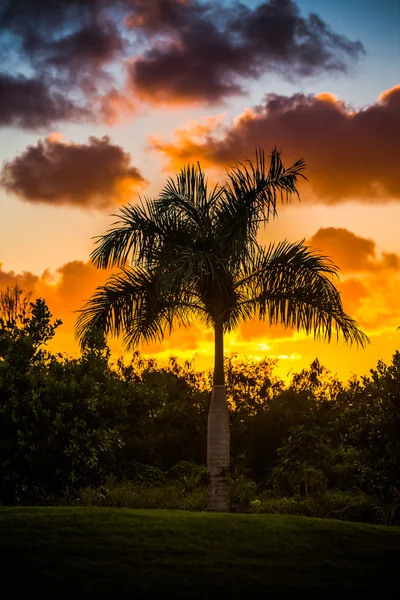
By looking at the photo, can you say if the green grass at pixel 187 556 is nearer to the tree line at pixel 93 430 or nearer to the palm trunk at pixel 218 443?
the tree line at pixel 93 430

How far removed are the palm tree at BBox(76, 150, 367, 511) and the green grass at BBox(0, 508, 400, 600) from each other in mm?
5729

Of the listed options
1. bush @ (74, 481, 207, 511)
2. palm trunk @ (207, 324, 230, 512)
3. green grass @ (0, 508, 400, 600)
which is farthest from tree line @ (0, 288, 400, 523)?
green grass @ (0, 508, 400, 600)

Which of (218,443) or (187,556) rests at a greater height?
(218,443)

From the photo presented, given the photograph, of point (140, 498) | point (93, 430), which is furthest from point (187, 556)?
point (140, 498)

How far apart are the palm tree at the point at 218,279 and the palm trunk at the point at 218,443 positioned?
22 millimetres

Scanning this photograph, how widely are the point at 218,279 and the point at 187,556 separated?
336 inches

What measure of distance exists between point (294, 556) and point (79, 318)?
9.72 meters

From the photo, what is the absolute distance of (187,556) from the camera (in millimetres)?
9977

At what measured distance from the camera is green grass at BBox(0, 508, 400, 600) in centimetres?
898

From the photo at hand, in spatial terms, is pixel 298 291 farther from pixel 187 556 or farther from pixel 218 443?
pixel 187 556

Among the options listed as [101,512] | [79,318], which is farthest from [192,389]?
[101,512]

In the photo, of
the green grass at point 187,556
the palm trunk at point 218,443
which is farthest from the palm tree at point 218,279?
the green grass at point 187,556

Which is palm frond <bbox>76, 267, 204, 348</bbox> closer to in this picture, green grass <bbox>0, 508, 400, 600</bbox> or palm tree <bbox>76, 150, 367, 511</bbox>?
palm tree <bbox>76, 150, 367, 511</bbox>

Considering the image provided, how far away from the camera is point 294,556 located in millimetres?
10312
